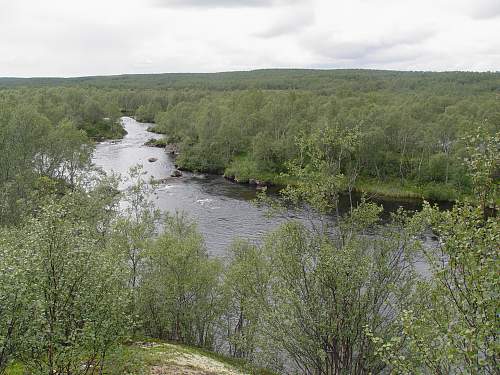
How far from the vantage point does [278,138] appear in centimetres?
10956

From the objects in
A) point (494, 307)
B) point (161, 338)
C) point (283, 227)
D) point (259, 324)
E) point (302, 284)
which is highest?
point (494, 307)

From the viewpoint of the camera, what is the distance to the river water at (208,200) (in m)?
61.8

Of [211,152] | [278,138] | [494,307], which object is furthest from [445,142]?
[494,307]

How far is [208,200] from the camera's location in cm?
7919

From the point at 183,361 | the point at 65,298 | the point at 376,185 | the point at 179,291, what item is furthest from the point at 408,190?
the point at 65,298

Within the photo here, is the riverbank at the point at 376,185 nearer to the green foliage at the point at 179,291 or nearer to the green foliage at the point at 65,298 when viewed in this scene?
the green foliage at the point at 179,291

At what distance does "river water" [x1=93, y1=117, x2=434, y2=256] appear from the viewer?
61844 millimetres

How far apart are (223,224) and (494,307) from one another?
178ft

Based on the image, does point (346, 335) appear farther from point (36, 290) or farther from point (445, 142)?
point (445, 142)

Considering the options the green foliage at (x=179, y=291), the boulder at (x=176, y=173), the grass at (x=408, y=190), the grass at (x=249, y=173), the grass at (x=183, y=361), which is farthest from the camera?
the boulder at (x=176, y=173)

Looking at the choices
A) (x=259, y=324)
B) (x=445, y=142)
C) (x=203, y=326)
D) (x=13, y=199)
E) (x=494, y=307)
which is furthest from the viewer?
(x=445, y=142)

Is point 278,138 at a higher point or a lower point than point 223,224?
higher

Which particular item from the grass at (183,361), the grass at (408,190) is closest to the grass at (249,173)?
the grass at (408,190)

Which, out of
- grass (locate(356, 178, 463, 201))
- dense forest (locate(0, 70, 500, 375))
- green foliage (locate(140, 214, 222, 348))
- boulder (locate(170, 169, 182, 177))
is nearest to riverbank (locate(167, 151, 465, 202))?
grass (locate(356, 178, 463, 201))
